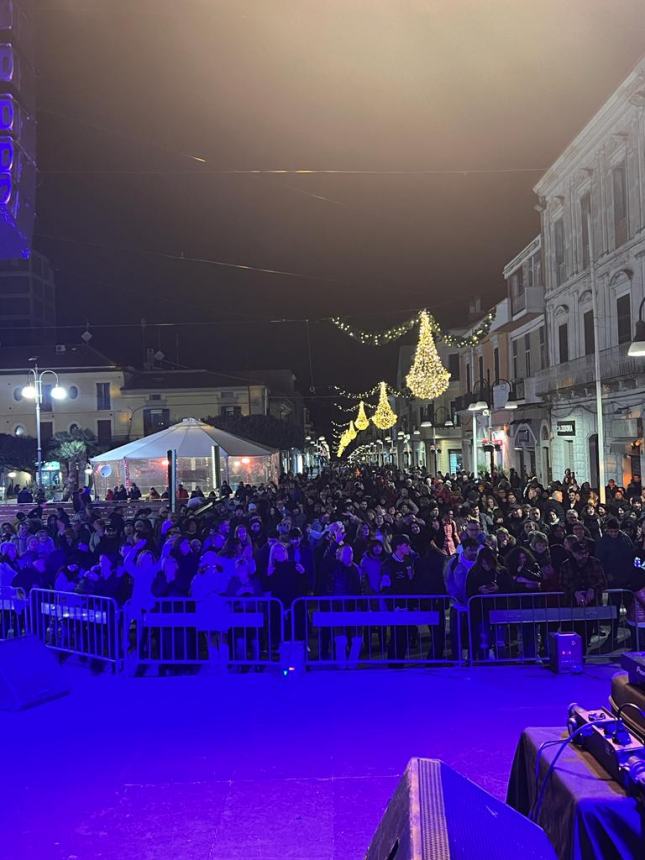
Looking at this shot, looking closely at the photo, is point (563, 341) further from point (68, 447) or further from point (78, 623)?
point (68, 447)

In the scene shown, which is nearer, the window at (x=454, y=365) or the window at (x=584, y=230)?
the window at (x=584, y=230)

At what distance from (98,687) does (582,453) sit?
24.1 meters

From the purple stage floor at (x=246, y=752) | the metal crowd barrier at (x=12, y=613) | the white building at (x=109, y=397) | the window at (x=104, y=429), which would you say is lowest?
the purple stage floor at (x=246, y=752)

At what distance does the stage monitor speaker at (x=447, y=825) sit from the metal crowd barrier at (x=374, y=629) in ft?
18.7

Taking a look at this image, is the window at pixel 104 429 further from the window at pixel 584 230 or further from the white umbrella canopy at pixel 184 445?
the window at pixel 584 230

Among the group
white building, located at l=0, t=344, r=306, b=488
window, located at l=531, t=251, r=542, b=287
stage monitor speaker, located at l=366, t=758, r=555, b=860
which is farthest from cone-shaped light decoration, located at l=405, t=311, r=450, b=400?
white building, located at l=0, t=344, r=306, b=488

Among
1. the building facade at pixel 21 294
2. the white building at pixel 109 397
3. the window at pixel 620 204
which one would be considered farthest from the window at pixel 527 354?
the building facade at pixel 21 294

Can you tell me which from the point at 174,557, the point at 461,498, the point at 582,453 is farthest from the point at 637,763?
the point at 582,453

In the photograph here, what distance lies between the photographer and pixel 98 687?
25.8 ft

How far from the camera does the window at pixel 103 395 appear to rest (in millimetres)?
67000

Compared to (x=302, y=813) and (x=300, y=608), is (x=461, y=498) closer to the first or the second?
(x=300, y=608)

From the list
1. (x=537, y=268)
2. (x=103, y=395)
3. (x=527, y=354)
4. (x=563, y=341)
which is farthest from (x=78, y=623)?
(x=103, y=395)

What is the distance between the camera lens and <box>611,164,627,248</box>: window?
23938mm

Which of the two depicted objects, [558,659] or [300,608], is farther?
[300,608]
